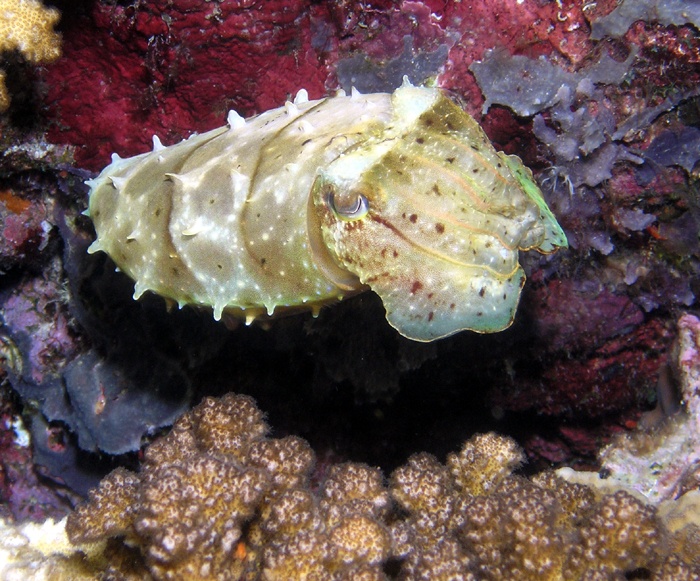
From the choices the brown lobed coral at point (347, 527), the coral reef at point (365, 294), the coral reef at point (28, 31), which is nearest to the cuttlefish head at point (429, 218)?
the brown lobed coral at point (347, 527)

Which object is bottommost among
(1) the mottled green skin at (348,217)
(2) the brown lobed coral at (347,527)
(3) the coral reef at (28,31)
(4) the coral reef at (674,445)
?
(4) the coral reef at (674,445)

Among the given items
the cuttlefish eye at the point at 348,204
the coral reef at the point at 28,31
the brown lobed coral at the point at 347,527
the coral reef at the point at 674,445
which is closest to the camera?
the cuttlefish eye at the point at 348,204

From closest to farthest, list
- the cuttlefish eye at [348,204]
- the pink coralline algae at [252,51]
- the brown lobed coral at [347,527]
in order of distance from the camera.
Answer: the cuttlefish eye at [348,204] → the brown lobed coral at [347,527] → the pink coralline algae at [252,51]

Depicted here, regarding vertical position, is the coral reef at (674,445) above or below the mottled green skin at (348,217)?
below

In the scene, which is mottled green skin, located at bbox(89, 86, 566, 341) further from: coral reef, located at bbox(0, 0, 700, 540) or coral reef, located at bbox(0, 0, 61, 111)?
coral reef, located at bbox(0, 0, 61, 111)

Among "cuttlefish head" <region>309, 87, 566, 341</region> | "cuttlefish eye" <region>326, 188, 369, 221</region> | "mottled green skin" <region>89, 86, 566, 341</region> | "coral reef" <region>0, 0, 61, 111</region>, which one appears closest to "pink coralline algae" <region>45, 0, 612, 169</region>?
"coral reef" <region>0, 0, 61, 111</region>

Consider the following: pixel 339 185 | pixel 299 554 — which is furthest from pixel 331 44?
pixel 299 554

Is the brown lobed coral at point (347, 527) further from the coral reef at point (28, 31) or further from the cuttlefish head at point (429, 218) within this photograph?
the coral reef at point (28, 31)

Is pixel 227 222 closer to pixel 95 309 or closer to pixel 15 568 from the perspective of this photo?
pixel 95 309

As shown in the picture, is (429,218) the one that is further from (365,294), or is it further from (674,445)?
(674,445)
